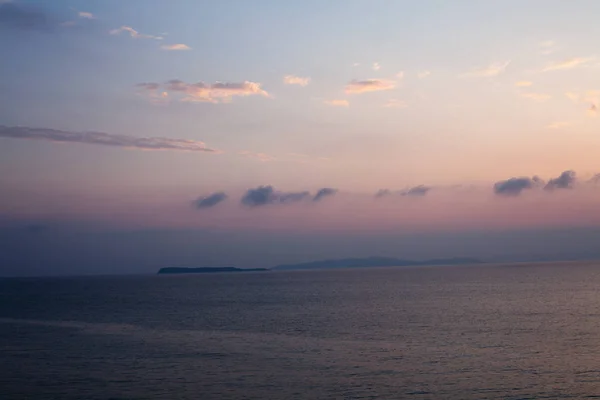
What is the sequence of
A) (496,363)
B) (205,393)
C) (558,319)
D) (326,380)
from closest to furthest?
(205,393) < (326,380) < (496,363) < (558,319)

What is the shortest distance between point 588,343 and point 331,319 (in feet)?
103

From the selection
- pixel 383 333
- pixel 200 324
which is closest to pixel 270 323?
pixel 200 324

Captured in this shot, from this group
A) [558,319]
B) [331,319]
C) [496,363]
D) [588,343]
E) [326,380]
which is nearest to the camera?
[326,380]

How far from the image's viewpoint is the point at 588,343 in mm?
49719

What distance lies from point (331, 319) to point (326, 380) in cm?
3716

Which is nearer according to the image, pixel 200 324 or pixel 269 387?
pixel 269 387

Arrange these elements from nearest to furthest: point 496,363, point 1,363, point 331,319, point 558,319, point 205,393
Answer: point 205,393
point 496,363
point 1,363
point 558,319
point 331,319

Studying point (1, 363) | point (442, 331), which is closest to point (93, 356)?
point (1, 363)

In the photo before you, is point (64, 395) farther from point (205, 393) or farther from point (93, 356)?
point (93, 356)

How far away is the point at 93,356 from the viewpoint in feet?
158

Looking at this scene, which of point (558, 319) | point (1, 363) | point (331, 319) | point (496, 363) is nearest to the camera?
point (496, 363)

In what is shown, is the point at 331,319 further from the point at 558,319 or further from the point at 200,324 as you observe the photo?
the point at 558,319

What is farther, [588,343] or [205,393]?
[588,343]

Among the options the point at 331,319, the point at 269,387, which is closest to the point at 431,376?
the point at 269,387
